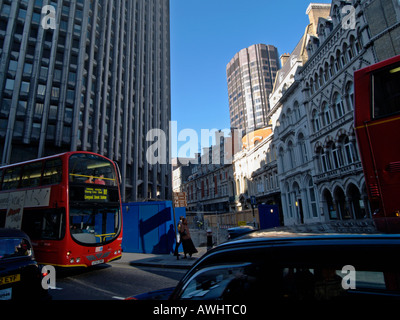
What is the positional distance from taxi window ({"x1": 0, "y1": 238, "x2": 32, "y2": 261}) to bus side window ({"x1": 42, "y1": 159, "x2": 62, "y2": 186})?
13.3 feet

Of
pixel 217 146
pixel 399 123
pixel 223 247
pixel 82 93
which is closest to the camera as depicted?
pixel 223 247

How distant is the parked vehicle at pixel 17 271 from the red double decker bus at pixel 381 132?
22.3ft

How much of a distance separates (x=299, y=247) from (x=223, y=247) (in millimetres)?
594

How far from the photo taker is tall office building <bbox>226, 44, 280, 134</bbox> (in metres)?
76.1

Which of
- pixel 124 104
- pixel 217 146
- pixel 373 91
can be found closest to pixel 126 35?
pixel 124 104

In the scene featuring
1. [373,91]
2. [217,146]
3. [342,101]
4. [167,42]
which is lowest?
[373,91]

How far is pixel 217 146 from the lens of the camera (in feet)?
183

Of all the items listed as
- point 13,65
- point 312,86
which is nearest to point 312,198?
point 312,86

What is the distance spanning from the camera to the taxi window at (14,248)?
442 centimetres

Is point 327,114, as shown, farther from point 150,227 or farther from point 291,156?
point 150,227

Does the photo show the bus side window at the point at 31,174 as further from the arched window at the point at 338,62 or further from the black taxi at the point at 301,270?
the arched window at the point at 338,62

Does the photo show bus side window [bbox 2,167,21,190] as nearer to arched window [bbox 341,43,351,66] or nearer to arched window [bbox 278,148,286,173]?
arched window [bbox 341,43,351,66]

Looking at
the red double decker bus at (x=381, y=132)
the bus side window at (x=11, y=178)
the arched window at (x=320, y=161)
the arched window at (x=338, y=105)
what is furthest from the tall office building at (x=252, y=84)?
the red double decker bus at (x=381, y=132)

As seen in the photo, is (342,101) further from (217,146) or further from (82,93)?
(217,146)
